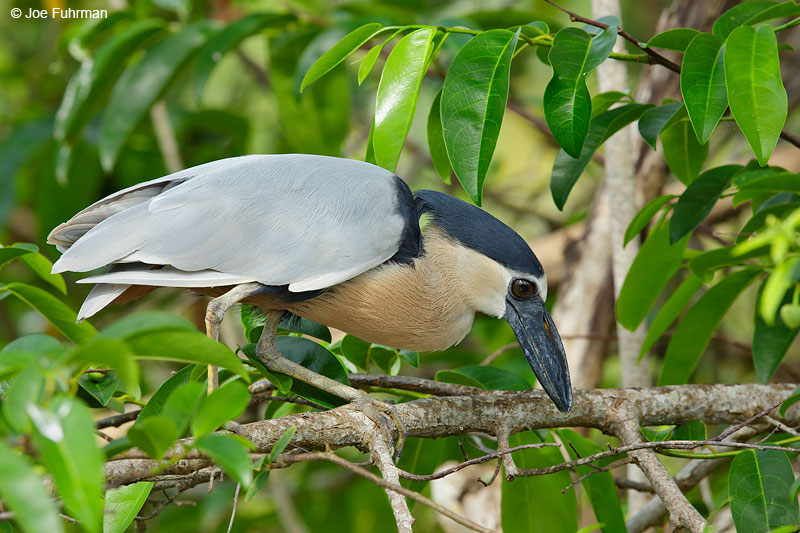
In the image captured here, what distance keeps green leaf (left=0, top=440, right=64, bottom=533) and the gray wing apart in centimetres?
96

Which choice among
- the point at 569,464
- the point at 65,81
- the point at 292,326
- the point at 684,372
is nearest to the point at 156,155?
the point at 65,81

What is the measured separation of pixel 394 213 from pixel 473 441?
0.63 m

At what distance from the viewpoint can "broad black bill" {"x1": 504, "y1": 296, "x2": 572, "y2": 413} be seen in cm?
195

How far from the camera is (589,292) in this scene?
3.04m

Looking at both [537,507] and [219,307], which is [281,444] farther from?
[537,507]

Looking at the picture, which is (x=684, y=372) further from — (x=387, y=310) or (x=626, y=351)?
(x=387, y=310)

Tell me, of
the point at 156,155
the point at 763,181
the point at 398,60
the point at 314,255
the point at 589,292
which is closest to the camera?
the point at 763,181

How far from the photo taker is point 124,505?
1.42 meters

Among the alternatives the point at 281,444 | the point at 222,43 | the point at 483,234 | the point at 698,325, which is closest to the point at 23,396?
the point at 281,444

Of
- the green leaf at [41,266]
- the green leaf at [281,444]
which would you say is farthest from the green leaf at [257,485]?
the green leaf at [41,266]

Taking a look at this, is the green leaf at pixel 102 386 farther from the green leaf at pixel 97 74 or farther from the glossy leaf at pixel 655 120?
the green leaf at pixel 97 74

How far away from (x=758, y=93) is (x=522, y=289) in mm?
789

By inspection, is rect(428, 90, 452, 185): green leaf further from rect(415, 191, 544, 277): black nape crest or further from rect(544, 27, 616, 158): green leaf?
rect(544, 27, 616, 158): green leaf

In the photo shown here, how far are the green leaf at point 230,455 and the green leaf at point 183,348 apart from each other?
98mm
